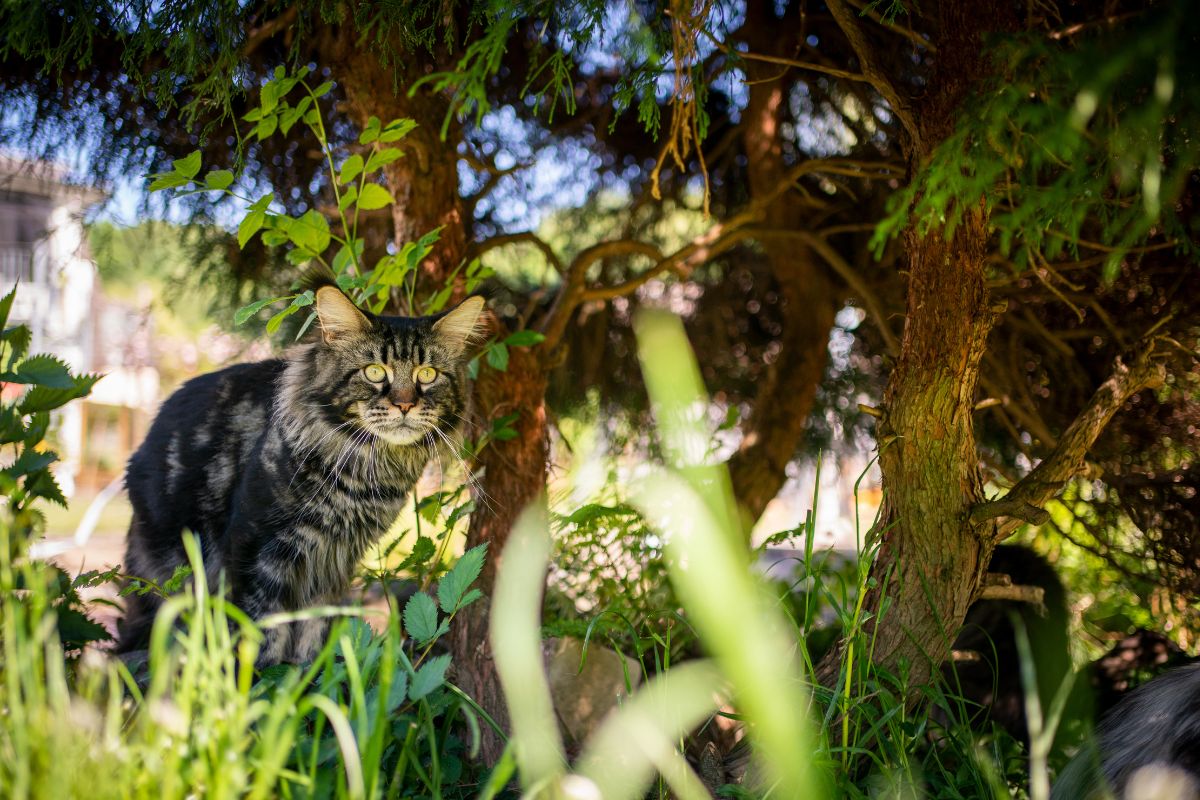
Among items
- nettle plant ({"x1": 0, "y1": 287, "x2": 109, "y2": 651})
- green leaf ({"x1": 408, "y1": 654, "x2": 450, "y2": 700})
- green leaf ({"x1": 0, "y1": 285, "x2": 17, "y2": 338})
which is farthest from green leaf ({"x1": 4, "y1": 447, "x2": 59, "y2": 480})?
green leaf ({"x1": 408, "y1": 654, "x2": 450, "y2": 700})

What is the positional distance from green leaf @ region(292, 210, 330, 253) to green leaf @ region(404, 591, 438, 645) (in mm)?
945

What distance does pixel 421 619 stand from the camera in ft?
4.91

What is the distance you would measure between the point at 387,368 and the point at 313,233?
40 centimetres

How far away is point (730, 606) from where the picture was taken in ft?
3.56

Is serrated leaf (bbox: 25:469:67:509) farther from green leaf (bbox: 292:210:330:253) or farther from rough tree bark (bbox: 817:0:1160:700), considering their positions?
rough tree bark (bbox: 817:0:1160:700)

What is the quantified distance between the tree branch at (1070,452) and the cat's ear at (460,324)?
1295 mm

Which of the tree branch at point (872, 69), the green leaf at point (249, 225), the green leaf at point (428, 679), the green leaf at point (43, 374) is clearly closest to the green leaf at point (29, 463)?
the green leaf at point (43, 374)

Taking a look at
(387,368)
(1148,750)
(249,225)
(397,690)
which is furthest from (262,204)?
(1148,750)

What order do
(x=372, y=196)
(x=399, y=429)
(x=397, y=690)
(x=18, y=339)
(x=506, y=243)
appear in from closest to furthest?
(x=397, y=690) → (x=18, y=339) → (x=372, y=196) → (x=399, y=429) → (x=506, y=243)

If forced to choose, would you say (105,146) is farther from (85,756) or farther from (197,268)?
(85,756)

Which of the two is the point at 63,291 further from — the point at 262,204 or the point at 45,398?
the point at 45,398

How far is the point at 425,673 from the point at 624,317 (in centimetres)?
249

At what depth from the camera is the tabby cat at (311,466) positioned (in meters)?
2.14

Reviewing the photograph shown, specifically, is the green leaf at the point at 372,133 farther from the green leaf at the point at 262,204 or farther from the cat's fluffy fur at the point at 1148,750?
the cat's fluffy fur at the point at 1148,750
